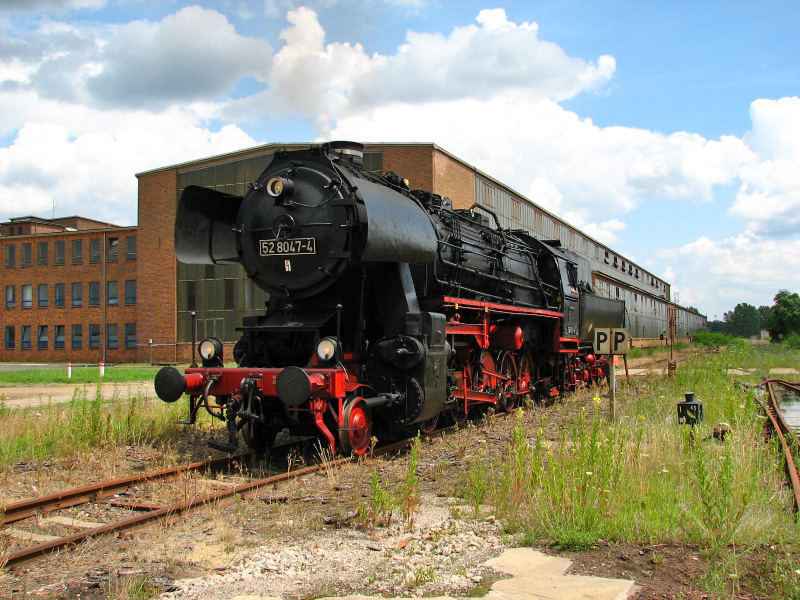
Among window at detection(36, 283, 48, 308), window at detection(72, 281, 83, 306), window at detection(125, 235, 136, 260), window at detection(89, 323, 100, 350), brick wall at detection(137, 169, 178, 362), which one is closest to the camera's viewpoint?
brick wall at detection(137, 169, 178, 362)

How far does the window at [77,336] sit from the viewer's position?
137 feet

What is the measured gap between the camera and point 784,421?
11664 mm

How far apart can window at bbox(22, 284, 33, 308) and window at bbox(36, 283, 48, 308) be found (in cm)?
72

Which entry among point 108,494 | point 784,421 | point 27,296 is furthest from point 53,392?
point 27,296

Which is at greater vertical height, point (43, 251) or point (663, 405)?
point (43, 251)

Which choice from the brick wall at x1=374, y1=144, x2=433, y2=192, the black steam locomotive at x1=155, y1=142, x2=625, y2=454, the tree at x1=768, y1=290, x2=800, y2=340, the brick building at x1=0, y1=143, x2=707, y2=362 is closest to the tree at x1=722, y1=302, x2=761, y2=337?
the tree at x1=768, y1=290, x2=800, y2=340

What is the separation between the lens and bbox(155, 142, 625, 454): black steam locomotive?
25.2ft

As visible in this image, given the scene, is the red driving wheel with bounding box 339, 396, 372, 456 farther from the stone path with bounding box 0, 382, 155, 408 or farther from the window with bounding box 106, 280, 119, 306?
the window with bounding box 106, 280, 119, 306

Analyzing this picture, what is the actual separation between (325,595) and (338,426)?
349 centimetres

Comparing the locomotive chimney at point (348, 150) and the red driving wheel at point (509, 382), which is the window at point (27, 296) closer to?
the red driving wheel at point (509, 382)

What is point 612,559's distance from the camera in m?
4.59

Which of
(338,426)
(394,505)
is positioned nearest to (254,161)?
(338,426)

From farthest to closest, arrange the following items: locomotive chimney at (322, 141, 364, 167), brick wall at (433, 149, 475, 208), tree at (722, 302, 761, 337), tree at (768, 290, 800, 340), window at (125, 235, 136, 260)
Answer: tree at (722, 302, 761, 337) → tree at (768, 290, 800, 340) → window at (125, 235, 136, 260) → brick wall at (433, 149, 475, 208) → locomotive chimney at (322, 141, 364, 167)

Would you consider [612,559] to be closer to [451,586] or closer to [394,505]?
[451,586]
